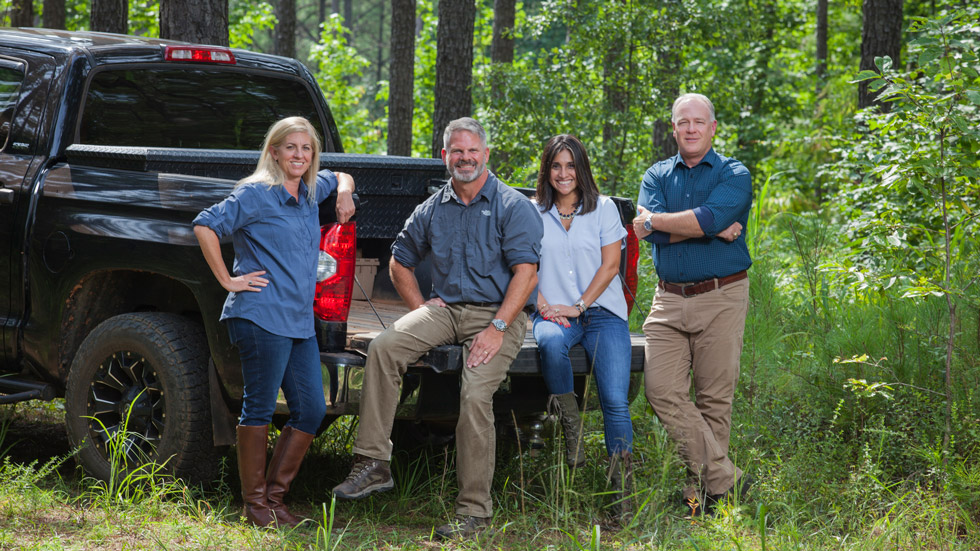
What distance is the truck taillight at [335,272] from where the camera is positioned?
387 cm

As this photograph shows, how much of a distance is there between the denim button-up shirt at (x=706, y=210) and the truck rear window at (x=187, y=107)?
2.44 m

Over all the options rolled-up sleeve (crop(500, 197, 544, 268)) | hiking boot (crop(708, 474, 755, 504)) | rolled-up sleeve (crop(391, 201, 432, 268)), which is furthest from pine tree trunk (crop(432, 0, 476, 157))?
hiking boot (crop(708, 474, 755, 504))

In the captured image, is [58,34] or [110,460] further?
[58,34]

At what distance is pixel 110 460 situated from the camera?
4316 mm

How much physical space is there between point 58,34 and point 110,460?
8.10 feet

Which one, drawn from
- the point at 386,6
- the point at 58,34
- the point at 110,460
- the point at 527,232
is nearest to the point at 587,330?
the point at 527,232

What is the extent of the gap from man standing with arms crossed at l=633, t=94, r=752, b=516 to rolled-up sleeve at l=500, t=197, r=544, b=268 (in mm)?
603

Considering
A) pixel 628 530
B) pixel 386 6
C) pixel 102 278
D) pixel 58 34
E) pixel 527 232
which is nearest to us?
pixel 628 530

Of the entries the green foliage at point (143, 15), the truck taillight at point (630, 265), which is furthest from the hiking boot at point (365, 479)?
the green foliage at point (143, 15)

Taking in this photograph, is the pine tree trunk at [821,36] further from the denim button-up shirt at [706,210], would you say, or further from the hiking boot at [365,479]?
the hiking boot at [365,479]

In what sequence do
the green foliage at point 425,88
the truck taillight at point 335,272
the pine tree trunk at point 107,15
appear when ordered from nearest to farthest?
the truck taillight at point 335,272, the pine tree trunk at point 107,15, the green foliage at point 425,88

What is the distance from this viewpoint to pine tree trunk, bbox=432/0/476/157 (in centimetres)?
980

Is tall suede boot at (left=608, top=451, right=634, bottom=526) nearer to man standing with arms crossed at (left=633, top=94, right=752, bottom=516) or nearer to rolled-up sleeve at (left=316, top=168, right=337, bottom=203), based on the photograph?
man standing with arms crossed at (left=633, top=94, right=752, bottom=516)

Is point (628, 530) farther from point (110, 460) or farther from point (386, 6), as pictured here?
point (386, 6)
